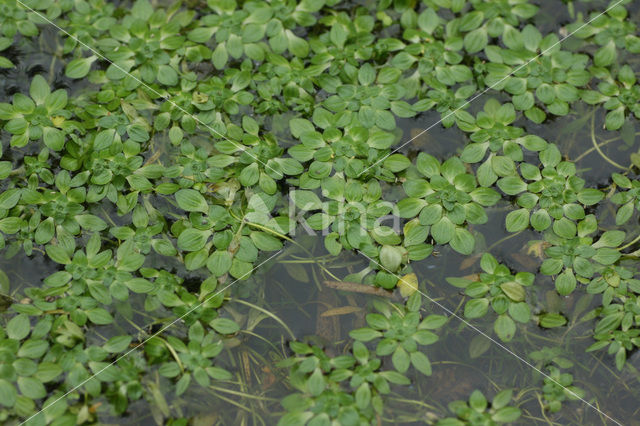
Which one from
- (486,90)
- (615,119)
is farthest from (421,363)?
(615,119)

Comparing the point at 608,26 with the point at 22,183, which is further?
the point at 608,26

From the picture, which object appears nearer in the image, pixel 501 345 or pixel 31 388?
pixel 31 388

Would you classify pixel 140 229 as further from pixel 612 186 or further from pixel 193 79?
pixel 612 186

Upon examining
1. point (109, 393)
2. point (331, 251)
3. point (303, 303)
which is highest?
point (331, 251)

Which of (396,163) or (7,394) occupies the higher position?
(396,163)

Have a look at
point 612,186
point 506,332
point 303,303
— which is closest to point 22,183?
point 303,303

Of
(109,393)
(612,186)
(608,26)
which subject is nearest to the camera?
(109,393)

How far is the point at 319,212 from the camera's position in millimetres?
2029

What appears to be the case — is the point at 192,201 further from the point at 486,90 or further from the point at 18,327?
the point at 486,90

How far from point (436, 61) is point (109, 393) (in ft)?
5.20

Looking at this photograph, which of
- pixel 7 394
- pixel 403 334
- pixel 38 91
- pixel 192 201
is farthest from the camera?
pixel 38 91

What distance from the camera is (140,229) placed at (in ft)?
6.53

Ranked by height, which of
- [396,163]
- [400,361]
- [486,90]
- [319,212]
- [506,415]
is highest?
[486,90]

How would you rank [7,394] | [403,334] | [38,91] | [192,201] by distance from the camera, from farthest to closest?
[38,91], [192,201], [403,334], [7,394]
